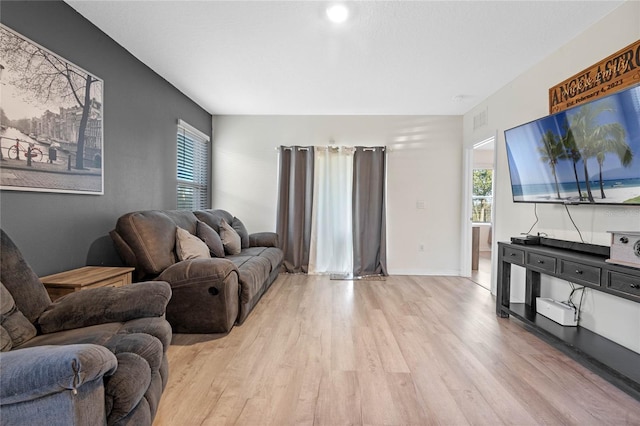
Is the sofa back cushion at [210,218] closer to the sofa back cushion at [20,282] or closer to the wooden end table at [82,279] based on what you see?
the wooden end table at [82,279]

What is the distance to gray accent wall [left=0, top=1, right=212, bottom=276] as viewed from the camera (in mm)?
2061

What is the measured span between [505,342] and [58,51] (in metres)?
4.00

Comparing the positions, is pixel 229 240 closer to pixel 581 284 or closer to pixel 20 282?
pixel 20 282

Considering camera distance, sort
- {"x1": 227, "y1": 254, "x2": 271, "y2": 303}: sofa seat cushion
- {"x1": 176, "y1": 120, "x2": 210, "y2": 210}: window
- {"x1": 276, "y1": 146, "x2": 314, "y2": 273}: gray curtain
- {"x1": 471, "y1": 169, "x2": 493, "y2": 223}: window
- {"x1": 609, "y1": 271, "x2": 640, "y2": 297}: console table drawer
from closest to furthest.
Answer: {"x1": 609, "y1": 271, "x2": 640, "y2": 297}: console table drawer
{"x1": 227, "y1": 254, "x2": 271, "y2": 303}: sofa seat cushion
{"x1": 176, "y1": 120, "x2": 210, "y2": 210}: window
{"x1": 276, "y1": 146, "x2": 314, "y2": 273}: gray curtain
{"x1": 471, "y1": 169, "x2": 493, "y2": 223}: window

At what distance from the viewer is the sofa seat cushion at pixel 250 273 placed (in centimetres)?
290

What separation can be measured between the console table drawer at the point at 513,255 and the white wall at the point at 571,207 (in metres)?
0.36

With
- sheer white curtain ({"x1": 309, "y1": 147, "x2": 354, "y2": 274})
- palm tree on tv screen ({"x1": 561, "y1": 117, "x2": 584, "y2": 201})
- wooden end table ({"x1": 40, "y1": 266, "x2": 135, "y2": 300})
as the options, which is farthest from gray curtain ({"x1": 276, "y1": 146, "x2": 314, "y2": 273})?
palm tree on tv screen ({"x1": 561, "y1": 117, "x2": 584, "y2": 201})

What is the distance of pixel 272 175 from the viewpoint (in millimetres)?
5320

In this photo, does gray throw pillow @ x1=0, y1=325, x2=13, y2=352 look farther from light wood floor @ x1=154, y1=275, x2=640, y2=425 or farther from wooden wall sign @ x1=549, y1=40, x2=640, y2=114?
wooden wall sign @ x1=549, y1=40, x2=640, y2=114

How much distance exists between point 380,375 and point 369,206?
129 inches

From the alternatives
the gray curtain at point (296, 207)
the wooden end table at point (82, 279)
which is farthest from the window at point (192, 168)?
the wooden end table at point (82, 279)

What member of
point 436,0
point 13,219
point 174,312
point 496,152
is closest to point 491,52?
point 436,0

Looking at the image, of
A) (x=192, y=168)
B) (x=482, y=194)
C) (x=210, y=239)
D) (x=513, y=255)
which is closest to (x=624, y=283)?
(x=513, y=255)

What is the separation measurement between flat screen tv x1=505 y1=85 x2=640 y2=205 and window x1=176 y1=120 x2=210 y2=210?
12.7ft
